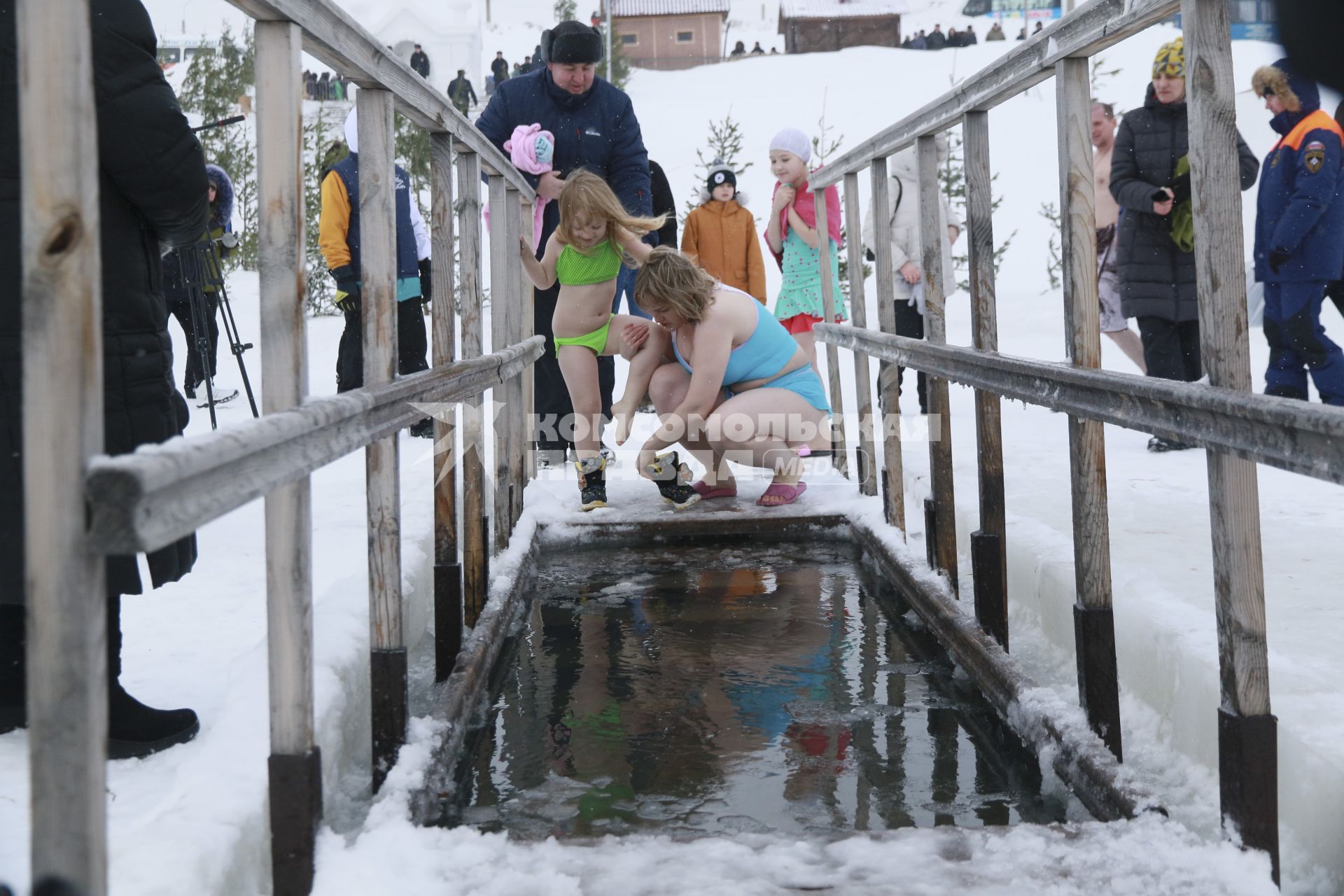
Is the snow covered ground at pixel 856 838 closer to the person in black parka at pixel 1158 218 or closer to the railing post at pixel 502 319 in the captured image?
the railing post at pixel 502 319

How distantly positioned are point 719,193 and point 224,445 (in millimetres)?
6167

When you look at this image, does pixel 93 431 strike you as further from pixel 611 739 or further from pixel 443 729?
pixel 611 739

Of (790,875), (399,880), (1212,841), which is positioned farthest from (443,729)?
(1212,841)

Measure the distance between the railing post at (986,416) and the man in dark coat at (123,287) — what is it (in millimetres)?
1815

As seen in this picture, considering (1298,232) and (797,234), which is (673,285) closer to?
(797,234)

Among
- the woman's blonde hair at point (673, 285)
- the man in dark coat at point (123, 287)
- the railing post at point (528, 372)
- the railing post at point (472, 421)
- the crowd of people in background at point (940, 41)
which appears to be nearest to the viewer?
the man in dark coat at point (123, 287)

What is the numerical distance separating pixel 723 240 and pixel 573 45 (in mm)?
2090

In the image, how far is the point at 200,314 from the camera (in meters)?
6.82

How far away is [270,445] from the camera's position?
1.59 metres

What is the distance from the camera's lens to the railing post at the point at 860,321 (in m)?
5.05

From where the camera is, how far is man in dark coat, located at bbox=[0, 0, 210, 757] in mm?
2129

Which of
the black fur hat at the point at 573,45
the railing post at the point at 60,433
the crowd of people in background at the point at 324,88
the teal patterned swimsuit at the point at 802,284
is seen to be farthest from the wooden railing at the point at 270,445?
the crowd of people in background at the point at 324,88

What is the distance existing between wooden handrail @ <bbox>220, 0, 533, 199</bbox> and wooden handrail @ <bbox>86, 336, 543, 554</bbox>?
1.79 feet

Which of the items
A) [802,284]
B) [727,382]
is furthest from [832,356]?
[727,382]
